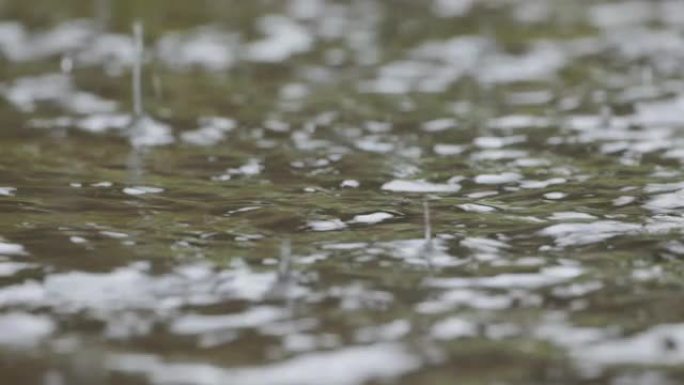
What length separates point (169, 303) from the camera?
4.52m

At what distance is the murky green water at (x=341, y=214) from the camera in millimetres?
4035

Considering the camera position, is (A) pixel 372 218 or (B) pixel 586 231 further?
(A) pixel 372 218

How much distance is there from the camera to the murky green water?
4.04 metres

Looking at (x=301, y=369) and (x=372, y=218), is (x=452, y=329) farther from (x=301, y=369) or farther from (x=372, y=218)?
(x=372, y=218)

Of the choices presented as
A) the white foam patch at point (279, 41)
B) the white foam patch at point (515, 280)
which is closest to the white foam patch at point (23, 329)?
the white foam patch at point (515, 280)

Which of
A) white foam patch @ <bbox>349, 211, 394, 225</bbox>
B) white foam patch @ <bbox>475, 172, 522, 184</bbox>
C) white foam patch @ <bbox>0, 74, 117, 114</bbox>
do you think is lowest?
white foam patch @ <bbox>475, 172, 522, 184</bbox>

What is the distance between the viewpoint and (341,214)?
19.4 ft

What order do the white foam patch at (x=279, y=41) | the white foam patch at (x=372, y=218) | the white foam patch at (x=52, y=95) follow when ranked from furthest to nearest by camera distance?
the white foam patch at (x=279, y=41) < the white foam patch at (x=52, y=95) < the white foam patch at (x=372, y=218)

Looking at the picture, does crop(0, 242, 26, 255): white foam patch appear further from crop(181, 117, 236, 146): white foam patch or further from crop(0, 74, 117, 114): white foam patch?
crop(0, 74, 117, 114): white foam patch

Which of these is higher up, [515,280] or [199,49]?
[199,49]

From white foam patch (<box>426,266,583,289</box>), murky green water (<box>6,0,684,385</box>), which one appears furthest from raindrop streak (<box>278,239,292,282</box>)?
white foam patch (<box>426,266,583,289</box>)

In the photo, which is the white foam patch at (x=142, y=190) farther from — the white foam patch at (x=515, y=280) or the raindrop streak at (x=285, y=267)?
the white foam patch at (x=515, y=280)


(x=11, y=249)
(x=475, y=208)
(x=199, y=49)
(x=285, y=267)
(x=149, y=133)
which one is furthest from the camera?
(x=199, y=49)

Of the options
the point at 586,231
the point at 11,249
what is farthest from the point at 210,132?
the point at 586,231
